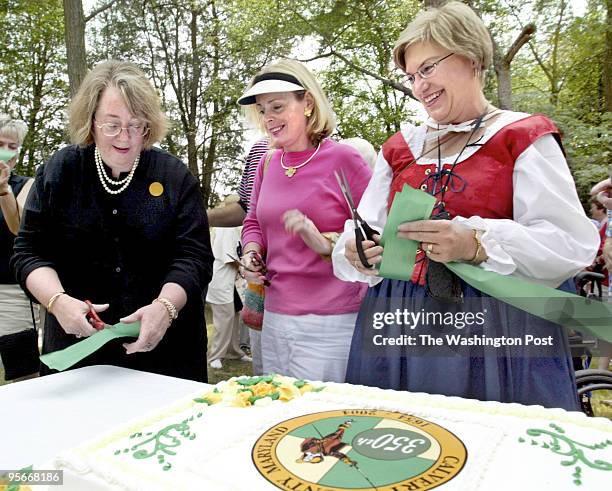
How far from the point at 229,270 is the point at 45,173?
3.89 meters

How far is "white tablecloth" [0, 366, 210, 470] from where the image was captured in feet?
4.21

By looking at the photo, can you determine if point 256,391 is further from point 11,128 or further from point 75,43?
point 75,43

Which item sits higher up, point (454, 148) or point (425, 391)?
point (454, 148)

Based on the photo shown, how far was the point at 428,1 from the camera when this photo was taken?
5016mm

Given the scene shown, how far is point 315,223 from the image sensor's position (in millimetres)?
1995

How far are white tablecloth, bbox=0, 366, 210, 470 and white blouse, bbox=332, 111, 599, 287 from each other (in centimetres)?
93

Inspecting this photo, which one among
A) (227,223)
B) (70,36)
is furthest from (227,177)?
(227,223)

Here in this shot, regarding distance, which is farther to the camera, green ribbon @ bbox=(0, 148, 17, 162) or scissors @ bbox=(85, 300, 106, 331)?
green ribbon @ bbox=(0, 148, 17, 162)

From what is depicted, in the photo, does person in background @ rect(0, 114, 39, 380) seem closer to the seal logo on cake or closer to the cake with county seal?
the cake with county seal

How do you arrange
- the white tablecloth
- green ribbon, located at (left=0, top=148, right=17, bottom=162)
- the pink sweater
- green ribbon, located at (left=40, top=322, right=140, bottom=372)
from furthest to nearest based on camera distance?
green ribbon, located at (left=0, top=148, right=17, bottom=162), the pink sweater, green ribbon, located at (left=40, top=322, right=140, bottom=372), the white tablecloth

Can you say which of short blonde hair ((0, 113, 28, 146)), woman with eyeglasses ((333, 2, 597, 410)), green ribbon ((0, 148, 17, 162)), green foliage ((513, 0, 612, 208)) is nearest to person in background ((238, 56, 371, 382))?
woman with eyeglasses ((333, 2, 597, 410))

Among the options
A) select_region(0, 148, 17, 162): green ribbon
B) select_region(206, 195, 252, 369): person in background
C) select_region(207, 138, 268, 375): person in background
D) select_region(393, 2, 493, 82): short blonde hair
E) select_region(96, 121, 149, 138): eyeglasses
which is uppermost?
select_region(393, 2, 493, 82): short blonde hair

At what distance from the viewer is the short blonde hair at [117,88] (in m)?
1.86

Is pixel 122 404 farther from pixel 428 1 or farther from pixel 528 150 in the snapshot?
pixel 428 1
